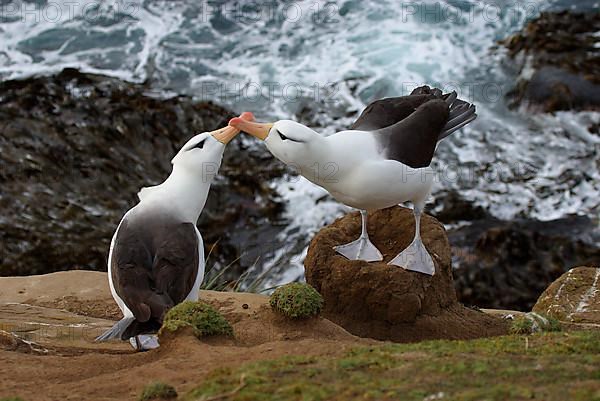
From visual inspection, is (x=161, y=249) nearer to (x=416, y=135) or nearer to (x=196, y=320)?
(x=196, y=320)

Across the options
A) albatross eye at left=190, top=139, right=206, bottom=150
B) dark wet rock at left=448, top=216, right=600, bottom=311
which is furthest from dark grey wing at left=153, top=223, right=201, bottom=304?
dark wet rock at left=448, top=216, right=600, bottom=311

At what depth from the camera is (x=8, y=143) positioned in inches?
497

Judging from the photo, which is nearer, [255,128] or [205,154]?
[255,128]

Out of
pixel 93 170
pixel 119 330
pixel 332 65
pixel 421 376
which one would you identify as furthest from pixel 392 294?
pixel 332 65

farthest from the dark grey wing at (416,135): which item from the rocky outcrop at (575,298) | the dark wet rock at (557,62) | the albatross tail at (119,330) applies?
the dark wet rock at (557,62)

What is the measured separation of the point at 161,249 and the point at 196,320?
78 cm

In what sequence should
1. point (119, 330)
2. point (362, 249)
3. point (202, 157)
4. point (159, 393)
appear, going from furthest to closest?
point (362, 249), point (202, 157), point (119, 330), point (159, 393)

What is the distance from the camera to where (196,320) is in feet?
18.5

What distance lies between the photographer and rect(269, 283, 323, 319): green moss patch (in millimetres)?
6324

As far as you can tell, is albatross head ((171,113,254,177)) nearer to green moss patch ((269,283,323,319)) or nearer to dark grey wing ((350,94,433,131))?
dark grey wing ((350,94,433,131))

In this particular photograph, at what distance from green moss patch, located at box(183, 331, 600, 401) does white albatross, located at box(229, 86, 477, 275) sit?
77.3 inches

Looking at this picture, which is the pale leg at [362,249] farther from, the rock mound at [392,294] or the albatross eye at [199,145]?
the albatross eye at [199,145]

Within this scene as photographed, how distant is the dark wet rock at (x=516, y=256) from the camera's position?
36.4 ft

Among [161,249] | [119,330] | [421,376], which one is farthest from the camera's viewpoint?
[161,249]
